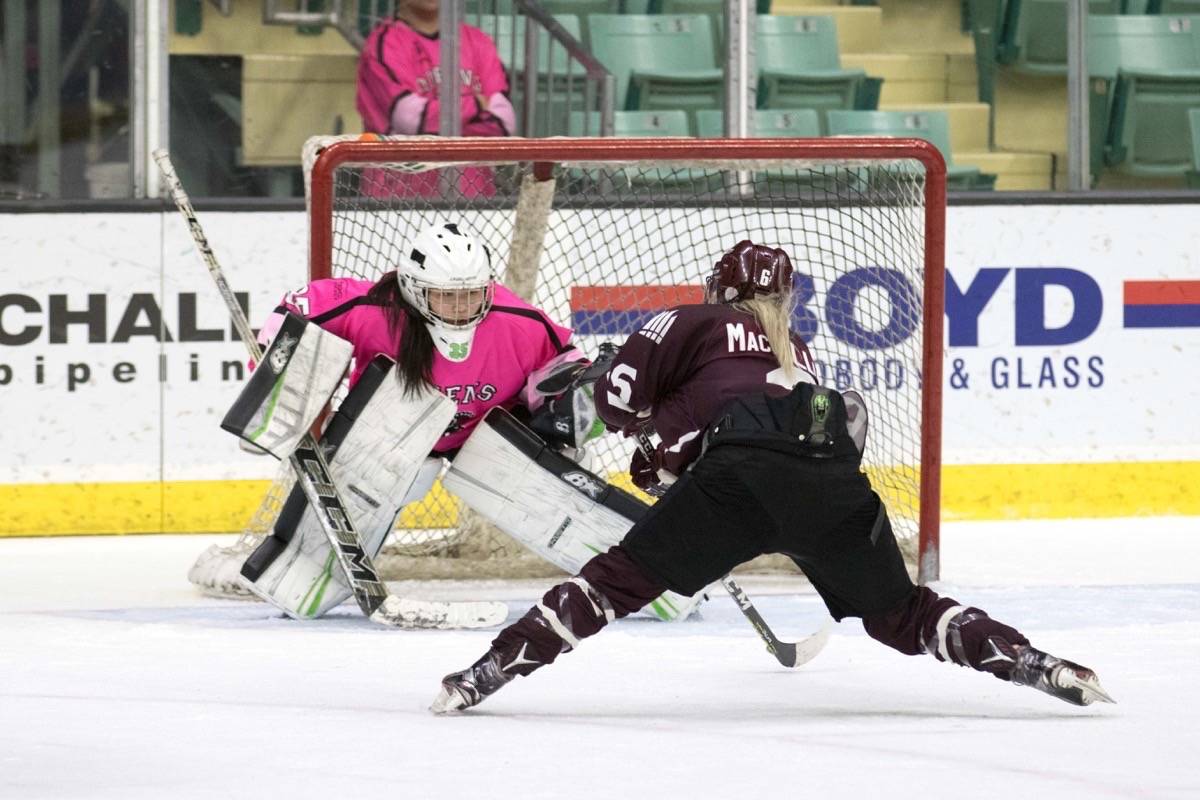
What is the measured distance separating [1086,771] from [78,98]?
381cm

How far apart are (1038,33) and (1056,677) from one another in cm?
348

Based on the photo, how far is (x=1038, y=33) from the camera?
21.2 feet

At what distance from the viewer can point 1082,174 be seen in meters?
6.38

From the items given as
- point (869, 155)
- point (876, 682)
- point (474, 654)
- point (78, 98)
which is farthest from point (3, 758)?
point (78, 98)

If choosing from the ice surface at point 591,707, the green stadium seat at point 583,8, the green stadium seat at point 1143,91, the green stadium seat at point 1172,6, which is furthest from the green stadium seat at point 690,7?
the ice surface at point 591,707

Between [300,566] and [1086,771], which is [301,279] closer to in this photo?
[300,566]

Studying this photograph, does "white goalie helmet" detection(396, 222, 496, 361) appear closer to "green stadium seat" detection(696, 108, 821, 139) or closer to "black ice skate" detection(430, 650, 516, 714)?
"black ice skate" detection(430, 650, 516, 714)

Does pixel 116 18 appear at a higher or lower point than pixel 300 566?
higher

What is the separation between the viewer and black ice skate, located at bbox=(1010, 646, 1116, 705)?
3402 millimetres

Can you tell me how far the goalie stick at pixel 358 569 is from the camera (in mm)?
4469

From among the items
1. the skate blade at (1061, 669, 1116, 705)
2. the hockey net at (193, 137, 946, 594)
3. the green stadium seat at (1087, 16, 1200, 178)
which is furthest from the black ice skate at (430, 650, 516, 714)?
the green stadium seat at (1087, 16, 1200, 178)

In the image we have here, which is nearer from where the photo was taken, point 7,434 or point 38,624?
point 38,624

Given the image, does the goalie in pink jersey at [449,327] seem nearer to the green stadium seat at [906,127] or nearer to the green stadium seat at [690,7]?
the green stadium seat at [690,7]

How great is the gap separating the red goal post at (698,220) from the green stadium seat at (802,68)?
61 cm
